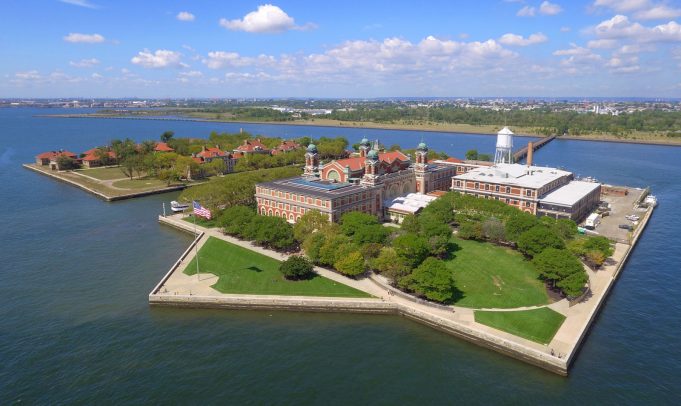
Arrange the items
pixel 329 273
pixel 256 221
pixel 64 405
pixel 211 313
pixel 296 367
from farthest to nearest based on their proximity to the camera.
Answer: pixel 256 221 → pixel 329 273 → pixel 211 313 → pixel 296 367 → pixel 64 405

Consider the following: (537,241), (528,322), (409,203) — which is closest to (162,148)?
(409,203)

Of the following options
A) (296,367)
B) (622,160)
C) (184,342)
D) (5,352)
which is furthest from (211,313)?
(622,160)

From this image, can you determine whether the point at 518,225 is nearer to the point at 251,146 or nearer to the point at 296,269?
the point at 296,269

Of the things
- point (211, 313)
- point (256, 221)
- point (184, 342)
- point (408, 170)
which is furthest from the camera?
point (408, 170)

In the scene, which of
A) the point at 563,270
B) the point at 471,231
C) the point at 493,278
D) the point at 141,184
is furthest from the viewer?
the point at 141,184

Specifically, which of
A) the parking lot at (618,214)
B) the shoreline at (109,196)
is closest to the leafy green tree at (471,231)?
the parking lot at (618,214)

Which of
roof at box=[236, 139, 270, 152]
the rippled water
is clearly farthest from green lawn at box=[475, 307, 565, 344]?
roof at box=[236, 139, 270, 152]

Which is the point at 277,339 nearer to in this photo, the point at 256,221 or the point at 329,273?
the point at 329,273
